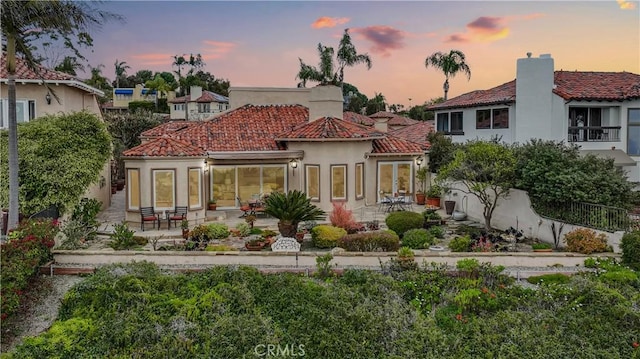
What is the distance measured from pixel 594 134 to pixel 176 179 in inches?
977

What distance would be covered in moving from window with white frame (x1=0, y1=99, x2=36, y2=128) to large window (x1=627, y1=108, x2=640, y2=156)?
33361mm

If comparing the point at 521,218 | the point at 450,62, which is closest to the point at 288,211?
the point at 521,218

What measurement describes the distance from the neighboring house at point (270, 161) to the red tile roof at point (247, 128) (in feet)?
0.19

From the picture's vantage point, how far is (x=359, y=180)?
28344mm

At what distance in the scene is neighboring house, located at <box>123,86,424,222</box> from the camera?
24406mm

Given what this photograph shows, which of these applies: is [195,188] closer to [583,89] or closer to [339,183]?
[339,183]

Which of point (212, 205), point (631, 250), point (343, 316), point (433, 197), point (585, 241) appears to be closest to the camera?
point (343, 316)

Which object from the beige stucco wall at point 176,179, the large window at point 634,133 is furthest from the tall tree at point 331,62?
the beige stucco wall at point 176,179

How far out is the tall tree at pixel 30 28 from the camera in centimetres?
1619

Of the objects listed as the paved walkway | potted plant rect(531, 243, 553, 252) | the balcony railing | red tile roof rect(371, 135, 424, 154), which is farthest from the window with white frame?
the balcony railing

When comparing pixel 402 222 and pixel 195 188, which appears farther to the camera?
pixel 195 188

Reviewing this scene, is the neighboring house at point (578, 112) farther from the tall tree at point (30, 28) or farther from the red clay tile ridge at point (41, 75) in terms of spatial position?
the red clay tile ridge at point (41, 75)

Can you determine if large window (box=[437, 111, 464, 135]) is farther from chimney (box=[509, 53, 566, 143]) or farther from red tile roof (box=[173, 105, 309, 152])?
red tile roof (box=[173, 105, 309, 152])

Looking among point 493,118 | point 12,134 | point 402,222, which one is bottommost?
point 402,222
